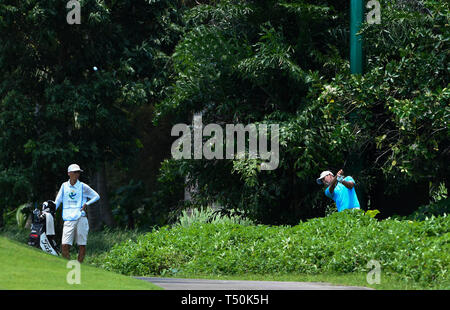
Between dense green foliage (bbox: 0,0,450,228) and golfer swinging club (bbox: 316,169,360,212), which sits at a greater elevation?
dense green foliage (bbox: 0,0,450,228)

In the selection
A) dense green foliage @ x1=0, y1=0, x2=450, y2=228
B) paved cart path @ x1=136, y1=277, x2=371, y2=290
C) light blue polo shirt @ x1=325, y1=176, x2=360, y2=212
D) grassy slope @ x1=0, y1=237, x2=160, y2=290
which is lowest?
paved cart path @ x1=136, y1=277, x2=371, y2=290

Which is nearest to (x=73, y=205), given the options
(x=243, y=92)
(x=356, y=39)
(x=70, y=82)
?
(x=243, y=92)

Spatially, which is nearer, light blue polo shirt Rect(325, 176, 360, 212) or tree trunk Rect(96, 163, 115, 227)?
light blue polo shirt Rect(325, 176, 360, 212)

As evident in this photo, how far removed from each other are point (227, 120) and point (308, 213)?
7.98 feet

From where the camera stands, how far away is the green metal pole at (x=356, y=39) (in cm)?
1502

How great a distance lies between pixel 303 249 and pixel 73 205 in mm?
3822

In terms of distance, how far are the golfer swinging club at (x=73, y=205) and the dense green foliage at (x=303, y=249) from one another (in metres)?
0.66

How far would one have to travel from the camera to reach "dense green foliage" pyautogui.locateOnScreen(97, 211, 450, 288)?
34.8 ft

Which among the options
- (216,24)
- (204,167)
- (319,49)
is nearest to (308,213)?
(204,167)

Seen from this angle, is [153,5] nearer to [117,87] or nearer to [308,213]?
[117,87]

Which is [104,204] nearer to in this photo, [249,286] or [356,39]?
[356,39]

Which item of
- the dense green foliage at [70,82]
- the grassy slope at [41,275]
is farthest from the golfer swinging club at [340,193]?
the dense green foliage at [70,82]

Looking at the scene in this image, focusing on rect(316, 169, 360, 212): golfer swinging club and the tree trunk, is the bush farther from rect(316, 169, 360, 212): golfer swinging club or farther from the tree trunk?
the tree trunk

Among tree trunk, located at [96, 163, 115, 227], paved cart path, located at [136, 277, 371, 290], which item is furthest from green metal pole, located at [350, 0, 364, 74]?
tree trunk, located at [96, 163, 115, 227]
